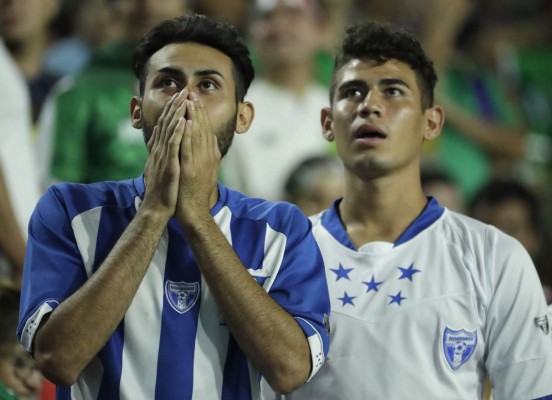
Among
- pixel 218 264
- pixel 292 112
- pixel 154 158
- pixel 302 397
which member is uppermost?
pixel 292 112

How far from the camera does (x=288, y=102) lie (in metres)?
6.76

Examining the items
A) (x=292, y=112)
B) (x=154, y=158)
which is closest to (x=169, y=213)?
(x=154, y=158)

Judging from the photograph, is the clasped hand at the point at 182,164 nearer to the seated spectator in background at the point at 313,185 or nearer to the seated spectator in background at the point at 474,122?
the seated spectator in background at the point at 313,185

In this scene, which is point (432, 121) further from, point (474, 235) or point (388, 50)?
point (474, 235)

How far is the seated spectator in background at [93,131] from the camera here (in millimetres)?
5586

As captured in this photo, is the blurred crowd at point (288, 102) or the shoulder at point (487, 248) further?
the blurred crowd at point (288, 102)

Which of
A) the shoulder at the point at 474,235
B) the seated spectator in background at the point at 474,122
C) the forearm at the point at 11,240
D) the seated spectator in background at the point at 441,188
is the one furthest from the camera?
the seated spectator in background at the point at 474,122

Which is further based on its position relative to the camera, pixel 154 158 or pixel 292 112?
pixel 292 112

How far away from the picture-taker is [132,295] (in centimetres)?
311

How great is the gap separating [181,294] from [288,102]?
3.59 metres

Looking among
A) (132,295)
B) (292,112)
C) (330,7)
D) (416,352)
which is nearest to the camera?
(132,295)

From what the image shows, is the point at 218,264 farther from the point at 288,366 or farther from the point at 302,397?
the point at 302,397

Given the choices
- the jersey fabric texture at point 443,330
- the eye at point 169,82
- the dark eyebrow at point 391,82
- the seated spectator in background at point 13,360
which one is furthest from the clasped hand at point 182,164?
the seated spectator in background at point 13,360

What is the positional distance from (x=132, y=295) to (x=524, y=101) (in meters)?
6.04
